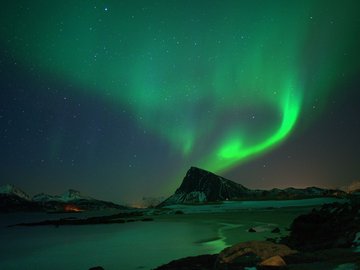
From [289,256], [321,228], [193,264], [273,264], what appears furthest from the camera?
[321,228]

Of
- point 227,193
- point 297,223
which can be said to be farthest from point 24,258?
point 227,193

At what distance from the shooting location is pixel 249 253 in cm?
1694

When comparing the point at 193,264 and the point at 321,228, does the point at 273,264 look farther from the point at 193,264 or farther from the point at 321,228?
the point at 321,228

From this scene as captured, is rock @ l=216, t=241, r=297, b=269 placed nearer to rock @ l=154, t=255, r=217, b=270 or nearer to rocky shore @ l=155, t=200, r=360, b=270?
rocky shore @ l=155, t=200, r=360, b=270

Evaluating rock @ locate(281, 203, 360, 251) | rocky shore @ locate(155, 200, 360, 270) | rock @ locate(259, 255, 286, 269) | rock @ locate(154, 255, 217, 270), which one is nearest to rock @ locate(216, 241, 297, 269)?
rocky shore @ locate(155, 200, 360, 270)

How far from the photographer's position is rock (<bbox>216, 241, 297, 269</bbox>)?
16344 mm

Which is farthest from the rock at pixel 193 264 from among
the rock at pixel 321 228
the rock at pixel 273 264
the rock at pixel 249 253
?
the rock at pixel 321 228

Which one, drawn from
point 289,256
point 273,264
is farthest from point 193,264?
point 273,264

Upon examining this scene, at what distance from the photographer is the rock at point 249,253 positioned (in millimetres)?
16344

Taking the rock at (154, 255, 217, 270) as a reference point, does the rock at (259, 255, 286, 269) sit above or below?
above

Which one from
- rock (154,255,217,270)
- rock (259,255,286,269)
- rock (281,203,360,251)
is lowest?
rock (154,255,217,270)

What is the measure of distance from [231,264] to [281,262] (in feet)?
8.94

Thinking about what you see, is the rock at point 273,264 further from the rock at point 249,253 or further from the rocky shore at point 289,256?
the rock at point 249,253

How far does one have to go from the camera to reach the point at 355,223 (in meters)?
22.3
